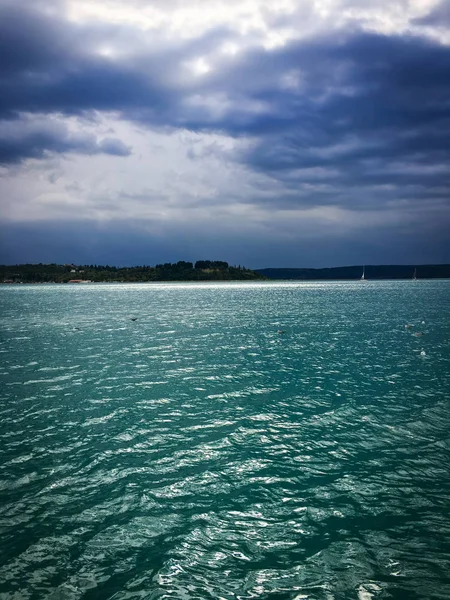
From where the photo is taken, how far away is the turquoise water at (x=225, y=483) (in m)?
11.5

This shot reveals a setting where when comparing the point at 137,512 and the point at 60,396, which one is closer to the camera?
the point at 137,512

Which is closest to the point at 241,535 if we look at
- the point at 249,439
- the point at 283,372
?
the point at 249,439

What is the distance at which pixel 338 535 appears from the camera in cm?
1344

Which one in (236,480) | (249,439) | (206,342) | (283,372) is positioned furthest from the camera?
(206,342)

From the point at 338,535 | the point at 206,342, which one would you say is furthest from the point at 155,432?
the point at 206,342

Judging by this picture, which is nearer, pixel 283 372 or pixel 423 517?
pixel 423 517

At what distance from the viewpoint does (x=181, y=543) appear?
13.1m

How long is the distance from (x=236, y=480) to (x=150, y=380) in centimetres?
1953

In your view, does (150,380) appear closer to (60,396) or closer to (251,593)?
(60,396)

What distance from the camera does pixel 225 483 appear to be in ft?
56.3

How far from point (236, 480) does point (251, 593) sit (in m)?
6.76

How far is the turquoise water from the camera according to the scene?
11.5 meters

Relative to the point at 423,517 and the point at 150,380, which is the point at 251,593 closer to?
the point at 423,517

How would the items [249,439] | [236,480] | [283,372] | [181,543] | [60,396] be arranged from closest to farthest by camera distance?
[181,543] < [236,480] < [249,439] < [60,396] < [283,372]
